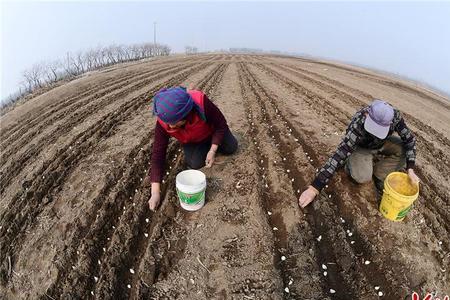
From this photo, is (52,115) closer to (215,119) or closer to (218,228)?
(215,119)

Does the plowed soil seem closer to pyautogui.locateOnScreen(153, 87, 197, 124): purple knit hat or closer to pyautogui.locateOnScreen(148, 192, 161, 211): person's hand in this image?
pyautogui.locateOnScreen(148, 192, 161, 211): person's hand

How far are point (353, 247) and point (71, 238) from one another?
343 centimetres

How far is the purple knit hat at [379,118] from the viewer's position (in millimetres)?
3092

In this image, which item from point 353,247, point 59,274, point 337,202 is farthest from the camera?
point 337,202

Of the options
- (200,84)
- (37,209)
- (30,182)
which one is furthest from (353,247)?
(200,84)

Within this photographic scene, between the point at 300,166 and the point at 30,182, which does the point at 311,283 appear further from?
the point at 30,182

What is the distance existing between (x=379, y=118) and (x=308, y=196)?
4.27 feet

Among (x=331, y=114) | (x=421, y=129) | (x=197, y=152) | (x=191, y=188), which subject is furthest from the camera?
(x=331, y=114)

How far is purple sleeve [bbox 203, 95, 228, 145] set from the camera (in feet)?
13.1

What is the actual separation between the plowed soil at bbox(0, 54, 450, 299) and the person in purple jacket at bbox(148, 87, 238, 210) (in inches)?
16.5

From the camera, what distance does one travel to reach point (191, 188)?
3.46 metres

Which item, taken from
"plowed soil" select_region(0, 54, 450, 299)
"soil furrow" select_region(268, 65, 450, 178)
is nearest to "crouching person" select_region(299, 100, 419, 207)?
"plowed soil" select_region(0, 54, 450, 299)

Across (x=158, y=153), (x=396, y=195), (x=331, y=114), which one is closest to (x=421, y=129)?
(x=331, y=114)

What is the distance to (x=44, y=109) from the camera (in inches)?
373
